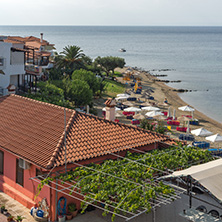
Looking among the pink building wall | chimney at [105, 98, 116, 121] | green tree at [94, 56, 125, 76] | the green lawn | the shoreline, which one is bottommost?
the shoreline

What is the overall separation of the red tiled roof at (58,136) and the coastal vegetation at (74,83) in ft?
38.1

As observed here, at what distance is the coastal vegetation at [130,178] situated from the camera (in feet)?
40.1

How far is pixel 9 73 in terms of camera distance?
33.0m

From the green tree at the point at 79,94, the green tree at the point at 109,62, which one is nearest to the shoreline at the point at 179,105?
the green tree at the point at 109,62

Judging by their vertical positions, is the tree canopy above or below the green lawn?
above

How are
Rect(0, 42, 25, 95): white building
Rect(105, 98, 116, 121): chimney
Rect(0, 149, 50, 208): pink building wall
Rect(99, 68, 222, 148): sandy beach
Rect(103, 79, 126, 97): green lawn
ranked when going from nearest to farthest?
Rect(0, 149, 50, 208): pink building wall
Rect(105, 98, 116, 121): chimney
Rect(0, 42, 25, 95): white building
Rect(99, 68, 222, 148): sandy beach
Rect(103, 79, 126, 97): green lawn

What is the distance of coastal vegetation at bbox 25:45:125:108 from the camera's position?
36688 millimetres

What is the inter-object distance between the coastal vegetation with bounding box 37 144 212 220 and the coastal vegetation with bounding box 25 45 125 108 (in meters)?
16.7

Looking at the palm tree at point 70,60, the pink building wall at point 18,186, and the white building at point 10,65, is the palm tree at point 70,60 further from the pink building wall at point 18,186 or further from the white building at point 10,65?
the pink building wall at point 18,186

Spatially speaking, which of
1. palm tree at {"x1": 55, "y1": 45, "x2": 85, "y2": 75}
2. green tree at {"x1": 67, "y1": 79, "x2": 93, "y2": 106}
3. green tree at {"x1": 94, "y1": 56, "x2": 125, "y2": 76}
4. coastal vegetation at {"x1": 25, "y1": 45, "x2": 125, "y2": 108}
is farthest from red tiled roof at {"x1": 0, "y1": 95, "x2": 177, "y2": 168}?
green tree at {"x1": 94, "y1": 56, "x2": 125, "y2": 76}

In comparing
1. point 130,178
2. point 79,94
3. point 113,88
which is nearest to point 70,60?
point 113,88

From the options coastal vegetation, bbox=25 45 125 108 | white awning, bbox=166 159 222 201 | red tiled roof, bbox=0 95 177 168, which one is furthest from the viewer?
coastal vegetation, bbox=25 45 125 108

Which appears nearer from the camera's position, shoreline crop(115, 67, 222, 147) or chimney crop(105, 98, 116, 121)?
chimney crop(105, 98, 116, 121)

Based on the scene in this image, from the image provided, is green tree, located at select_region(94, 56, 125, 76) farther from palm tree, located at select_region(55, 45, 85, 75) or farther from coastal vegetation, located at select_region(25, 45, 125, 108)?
palm tree, located at select_region(55, 45, 85, 75)
